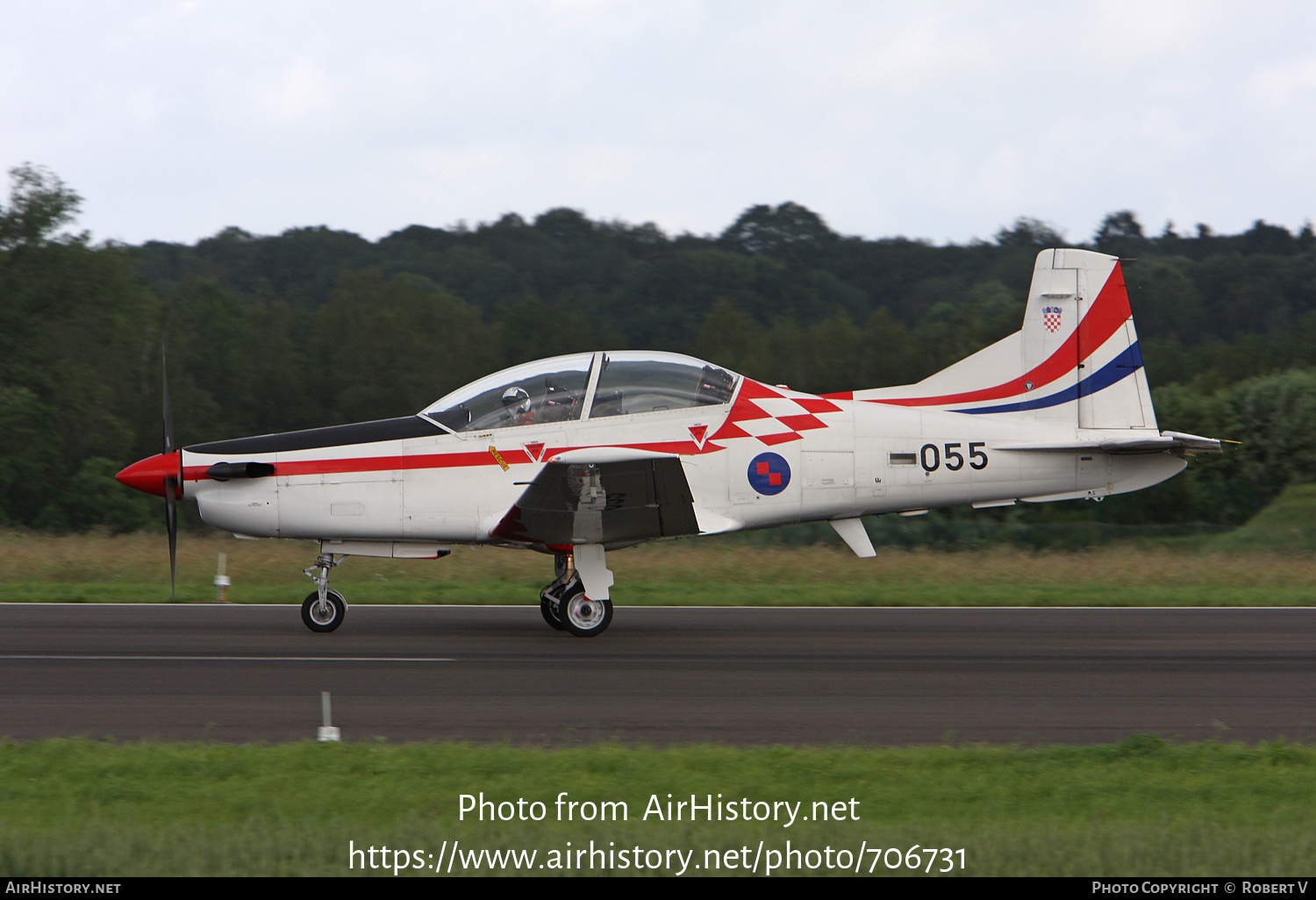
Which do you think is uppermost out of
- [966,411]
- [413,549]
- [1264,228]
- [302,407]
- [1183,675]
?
[1264,228]

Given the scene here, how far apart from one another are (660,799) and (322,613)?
6149mm

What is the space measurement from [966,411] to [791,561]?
6266mm

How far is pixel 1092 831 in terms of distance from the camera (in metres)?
4.96

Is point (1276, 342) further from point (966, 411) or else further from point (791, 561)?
point (966, 411)

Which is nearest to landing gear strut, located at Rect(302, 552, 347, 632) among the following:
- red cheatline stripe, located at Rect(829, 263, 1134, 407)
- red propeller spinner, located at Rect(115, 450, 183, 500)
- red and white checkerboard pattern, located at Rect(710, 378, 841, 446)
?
red propeller spinner, located at Rect(115, 450, 183, 500)

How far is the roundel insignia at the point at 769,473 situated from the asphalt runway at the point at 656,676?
1.43m

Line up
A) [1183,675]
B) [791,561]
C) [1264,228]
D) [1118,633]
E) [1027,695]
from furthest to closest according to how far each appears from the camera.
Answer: [1264,228]
[791,561]
[1118,633]
[1183,675]
[1027,695]

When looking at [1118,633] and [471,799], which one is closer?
[471,799]

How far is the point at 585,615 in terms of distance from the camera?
1083 centimetres

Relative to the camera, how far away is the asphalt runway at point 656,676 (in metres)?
7.27

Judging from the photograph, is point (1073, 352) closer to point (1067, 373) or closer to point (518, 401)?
point (1067, 373)

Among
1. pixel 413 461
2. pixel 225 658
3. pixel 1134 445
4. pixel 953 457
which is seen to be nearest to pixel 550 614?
pixel 413 461

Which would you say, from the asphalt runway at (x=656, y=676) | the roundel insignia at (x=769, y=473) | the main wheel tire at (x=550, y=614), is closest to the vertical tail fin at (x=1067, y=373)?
the roundel insignia at (x=769, y=473)

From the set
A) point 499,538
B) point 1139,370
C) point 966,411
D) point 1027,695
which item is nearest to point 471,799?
point 1027,695
